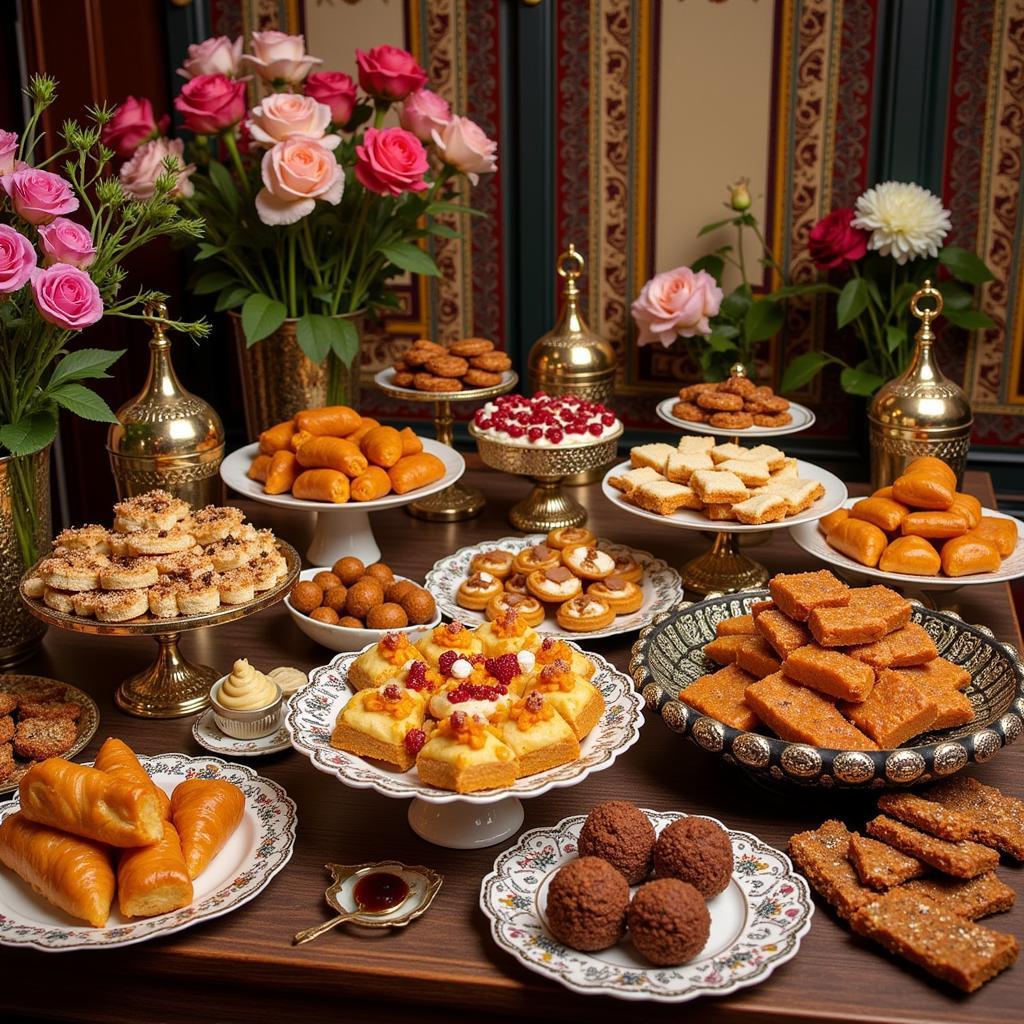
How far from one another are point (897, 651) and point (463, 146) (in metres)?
1.45

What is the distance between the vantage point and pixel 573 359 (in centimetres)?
260

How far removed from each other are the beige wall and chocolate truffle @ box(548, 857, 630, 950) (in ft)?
8.05

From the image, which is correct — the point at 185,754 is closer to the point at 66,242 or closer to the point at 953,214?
the point at 66,242

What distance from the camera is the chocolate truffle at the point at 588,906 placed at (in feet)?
3.68

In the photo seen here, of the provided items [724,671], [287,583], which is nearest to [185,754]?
[287,583]

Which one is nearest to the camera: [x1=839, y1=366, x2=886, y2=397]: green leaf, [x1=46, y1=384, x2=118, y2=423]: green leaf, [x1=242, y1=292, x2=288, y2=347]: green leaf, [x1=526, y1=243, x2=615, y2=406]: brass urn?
[x1=46, y1=384, x2=118, y2=423]: green leaf

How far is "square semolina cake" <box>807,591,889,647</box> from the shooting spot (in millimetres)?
1460

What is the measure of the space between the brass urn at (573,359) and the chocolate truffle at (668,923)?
161cm

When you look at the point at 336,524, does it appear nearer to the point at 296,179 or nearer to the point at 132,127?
the point at 296,179

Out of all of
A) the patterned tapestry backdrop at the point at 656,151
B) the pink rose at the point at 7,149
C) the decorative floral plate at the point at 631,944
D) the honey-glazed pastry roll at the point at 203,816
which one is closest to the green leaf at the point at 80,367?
the pink rose at the point at 7,149

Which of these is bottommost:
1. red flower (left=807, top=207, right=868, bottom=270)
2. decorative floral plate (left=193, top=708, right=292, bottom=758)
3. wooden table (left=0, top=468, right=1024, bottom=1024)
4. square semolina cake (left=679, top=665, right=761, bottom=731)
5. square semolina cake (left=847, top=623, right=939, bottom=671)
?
Answer: wooden table (left=0, top=468, right=1024, bottom=1024)

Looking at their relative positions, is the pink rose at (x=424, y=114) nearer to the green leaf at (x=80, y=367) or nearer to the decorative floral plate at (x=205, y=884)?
the green leaf at (x=80, y=367)

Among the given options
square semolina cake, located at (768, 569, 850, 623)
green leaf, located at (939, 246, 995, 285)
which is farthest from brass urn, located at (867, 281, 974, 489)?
green leaf, located at (939, 246, 995, 285)

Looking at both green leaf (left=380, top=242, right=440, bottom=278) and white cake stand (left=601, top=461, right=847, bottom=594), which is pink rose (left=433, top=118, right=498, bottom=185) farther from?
white cake stand (left=601, top=461, right=847, bottom=594)
